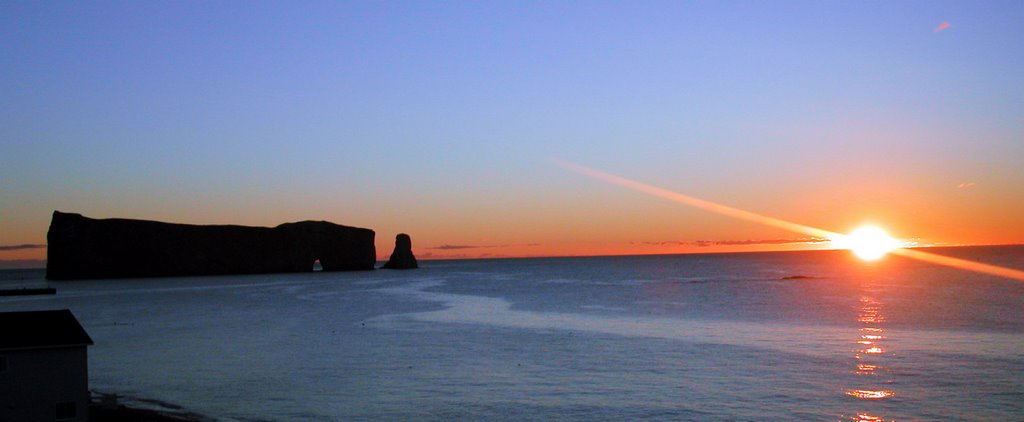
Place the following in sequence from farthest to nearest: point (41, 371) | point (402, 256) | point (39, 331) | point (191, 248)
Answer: point (402, 256)
point (191, 248)
point (39, 331)
point (41, 371)

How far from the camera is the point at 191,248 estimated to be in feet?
499

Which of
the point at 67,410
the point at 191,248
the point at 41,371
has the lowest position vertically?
the point at 67,410

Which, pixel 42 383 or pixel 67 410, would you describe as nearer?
pixel 42 383

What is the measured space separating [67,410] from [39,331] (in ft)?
6.16

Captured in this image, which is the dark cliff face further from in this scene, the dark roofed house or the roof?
the dark roofed house

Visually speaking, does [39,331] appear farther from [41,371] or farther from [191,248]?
[191,248]

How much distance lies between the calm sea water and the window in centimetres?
469

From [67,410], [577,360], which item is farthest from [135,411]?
[577,360]

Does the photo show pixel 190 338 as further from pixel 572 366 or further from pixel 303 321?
pixel 572 366

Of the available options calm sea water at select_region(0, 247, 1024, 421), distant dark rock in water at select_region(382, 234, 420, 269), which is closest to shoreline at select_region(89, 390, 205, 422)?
calm sea water at select_region(0, 247, 1024, 421)

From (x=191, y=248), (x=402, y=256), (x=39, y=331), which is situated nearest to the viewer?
(x=39, y=331)

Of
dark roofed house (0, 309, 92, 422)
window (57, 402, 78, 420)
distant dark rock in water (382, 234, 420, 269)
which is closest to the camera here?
dark roofed house (0, 309, 92, 422)

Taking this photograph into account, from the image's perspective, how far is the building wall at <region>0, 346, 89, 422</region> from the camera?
1922cm

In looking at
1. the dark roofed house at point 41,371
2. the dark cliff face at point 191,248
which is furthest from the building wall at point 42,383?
the dark cliff face at point 191,248
